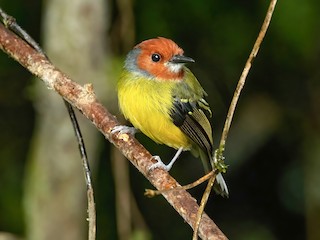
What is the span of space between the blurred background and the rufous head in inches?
31.6

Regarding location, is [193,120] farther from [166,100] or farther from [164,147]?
[164,147]

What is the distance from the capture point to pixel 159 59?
3.77 metres

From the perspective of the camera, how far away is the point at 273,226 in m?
5.65

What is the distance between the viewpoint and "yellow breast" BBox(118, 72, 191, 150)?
3.60 m

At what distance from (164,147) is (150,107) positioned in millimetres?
1844

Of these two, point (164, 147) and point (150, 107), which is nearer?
point (150, 107)

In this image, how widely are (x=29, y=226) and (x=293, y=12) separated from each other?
2.10m

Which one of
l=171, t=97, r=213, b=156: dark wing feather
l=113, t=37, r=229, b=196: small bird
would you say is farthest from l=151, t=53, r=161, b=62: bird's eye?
l=171, t=97, r=213, b=156: dark wing feather

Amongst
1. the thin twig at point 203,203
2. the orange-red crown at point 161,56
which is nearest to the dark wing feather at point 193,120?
the orange-red crown at point 161,56

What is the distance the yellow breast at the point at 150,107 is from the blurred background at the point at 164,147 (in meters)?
0.91

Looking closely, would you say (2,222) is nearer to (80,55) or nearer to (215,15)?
(80,55)

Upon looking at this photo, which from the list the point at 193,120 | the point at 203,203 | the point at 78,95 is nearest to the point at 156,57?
the point at 193,120

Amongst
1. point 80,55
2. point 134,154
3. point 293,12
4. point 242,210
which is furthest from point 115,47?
point 134,154

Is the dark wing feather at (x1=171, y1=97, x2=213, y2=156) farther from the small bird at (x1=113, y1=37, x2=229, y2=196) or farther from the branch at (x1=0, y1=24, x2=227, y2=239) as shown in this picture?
the branch at (x1=0, y1=24, x2=227, y2=239)
